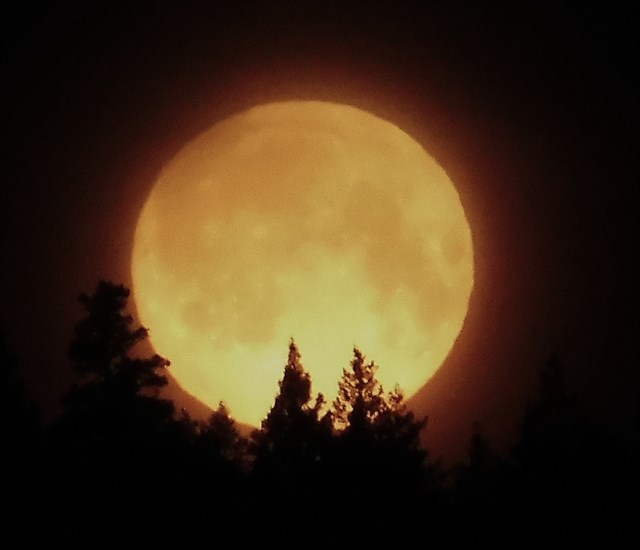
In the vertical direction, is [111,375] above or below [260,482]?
above

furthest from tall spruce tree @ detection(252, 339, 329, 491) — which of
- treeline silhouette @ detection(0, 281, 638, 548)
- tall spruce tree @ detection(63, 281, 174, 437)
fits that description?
tall spruce tree @ detection(63, 281, 174, 437)

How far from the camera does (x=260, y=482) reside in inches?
866

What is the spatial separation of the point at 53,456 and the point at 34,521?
1846mm

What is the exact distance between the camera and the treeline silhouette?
2033 cm

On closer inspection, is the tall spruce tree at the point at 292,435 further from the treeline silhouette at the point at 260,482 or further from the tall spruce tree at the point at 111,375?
the tall spruce tree at the point at 111,375

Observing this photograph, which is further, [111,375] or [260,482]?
[111,375]

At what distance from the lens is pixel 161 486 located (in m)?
21.7

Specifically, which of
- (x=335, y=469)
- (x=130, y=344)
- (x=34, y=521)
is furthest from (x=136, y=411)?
(x=335, y=469)

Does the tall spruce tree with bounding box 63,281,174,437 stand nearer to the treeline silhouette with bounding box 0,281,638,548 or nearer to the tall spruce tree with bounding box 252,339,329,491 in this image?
the treeline silhouette with bounding box 0,281,638,548

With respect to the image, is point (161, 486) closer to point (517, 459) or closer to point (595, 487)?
point (517, 459)

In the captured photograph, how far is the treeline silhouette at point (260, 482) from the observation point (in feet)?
66.7

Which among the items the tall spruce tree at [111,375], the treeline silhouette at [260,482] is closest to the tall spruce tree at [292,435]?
the treeline silhouette at [260,482]

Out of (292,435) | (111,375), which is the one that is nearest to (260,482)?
(292,435)

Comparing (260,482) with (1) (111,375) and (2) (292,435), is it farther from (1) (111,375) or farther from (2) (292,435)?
(1) (111,375)
